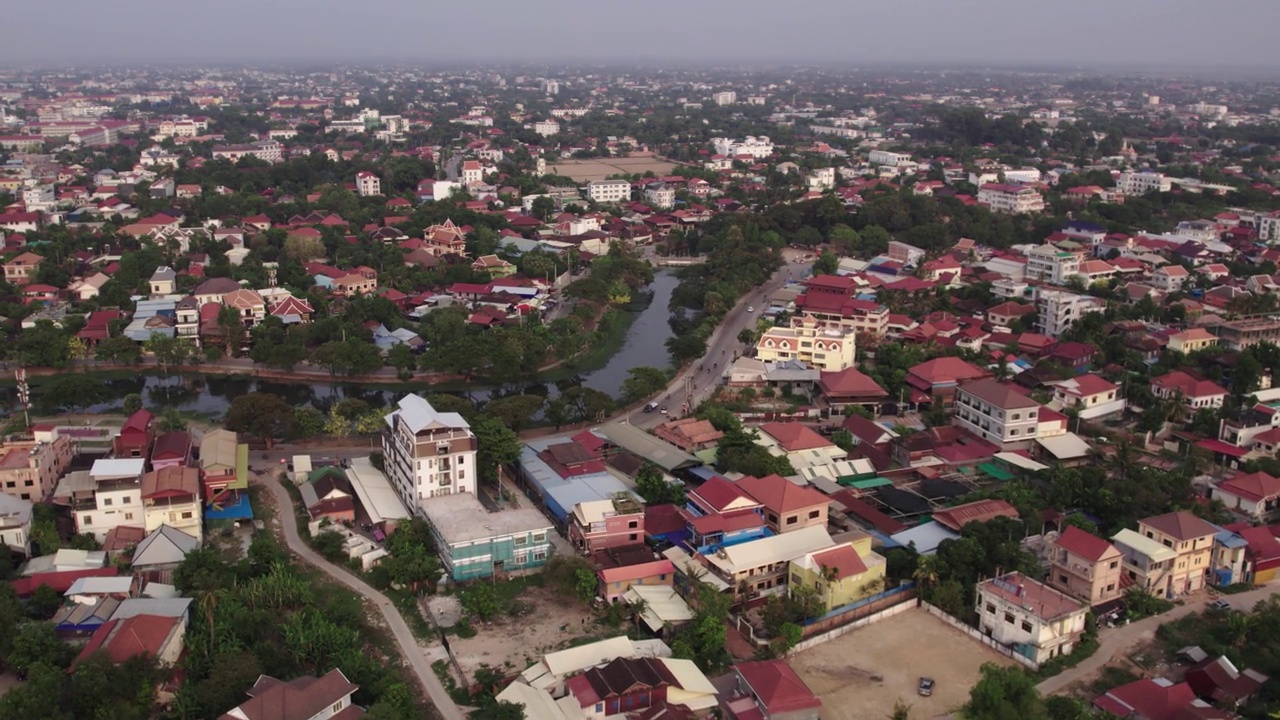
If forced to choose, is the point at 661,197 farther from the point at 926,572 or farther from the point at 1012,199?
the point at 926,572

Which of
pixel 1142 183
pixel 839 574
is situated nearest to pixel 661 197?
pixel 1142 183

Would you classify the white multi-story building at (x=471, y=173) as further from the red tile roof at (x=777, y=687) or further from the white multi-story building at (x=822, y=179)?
the red tile roof at (x=777, y=687)

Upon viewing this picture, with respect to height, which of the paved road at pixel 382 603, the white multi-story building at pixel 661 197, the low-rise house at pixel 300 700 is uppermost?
the white multi-story building at pixel 661 197

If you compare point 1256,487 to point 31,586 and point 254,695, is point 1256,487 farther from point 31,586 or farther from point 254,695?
point 31,586

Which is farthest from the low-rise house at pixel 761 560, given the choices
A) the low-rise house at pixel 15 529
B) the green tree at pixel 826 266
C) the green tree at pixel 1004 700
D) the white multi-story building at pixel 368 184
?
the white multi-story building at pixel 368 184

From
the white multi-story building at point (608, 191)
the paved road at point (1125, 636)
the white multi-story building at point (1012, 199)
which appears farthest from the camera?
the white multi-story building at point (608, 191)
